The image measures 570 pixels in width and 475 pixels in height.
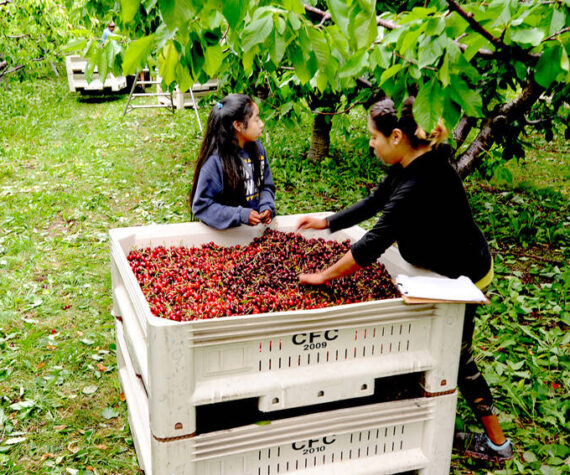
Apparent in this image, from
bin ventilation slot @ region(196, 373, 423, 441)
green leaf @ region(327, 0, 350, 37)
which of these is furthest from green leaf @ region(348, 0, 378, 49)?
bin ventilation slot @ region(196, 373, 423, 441)

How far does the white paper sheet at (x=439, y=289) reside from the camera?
2.13 meters

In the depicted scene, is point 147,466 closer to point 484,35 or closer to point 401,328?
point 401,328

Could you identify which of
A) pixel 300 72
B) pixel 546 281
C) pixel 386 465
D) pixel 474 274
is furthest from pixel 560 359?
pixel 300 72

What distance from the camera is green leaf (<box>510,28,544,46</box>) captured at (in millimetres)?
1597

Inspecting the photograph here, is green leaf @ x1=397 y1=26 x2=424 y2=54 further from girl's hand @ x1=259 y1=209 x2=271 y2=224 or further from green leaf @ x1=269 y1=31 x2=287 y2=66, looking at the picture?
girl's hand @ x1=259 y1=209 x2=271 y2=224

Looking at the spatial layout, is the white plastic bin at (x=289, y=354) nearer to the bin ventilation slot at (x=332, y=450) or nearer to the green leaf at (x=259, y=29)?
the bin ventilation slot at (x=332, y=450)

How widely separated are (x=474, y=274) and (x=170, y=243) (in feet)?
5.04

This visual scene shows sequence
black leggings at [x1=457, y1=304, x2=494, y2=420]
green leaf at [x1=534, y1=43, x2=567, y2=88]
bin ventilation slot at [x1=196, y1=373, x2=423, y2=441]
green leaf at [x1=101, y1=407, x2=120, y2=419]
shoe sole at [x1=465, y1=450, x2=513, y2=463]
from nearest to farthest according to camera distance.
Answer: green leaf at [x1=534, y1=43, x2=567, y2=88]
bin ventilation slot at [x1=196, y1=373, x2=423, y2=441]
black leggings at [x1=457, y1=304, x2=494, y2=420]
shoe sole at [x1=465, y1=450, x2=513, y2=463]
green leaf at [x1=101, y1=407, x2=120, y2=419]

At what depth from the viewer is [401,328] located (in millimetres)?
2201

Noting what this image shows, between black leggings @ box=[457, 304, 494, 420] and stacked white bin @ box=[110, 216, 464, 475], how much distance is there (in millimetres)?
417

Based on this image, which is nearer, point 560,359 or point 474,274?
point 474,274

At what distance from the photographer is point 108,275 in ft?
17.0

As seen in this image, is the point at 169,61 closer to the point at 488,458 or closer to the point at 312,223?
the point at 312,223

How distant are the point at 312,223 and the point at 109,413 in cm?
162
